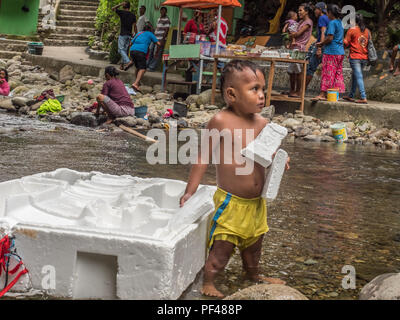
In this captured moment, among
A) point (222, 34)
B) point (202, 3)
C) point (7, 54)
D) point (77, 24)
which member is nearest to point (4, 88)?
point (202, 3)

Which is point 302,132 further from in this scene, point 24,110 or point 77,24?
point 77,24

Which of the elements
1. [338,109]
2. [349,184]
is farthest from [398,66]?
[349,184]

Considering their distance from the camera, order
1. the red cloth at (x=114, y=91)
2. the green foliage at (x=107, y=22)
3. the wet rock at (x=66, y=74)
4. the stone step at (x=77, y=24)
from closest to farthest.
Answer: the red cloth at (x=114, y=91) < the wet rock at (x=66, y=74) < the green foliage at (x=107, y=22) < the stone step at (x=77, y=24)

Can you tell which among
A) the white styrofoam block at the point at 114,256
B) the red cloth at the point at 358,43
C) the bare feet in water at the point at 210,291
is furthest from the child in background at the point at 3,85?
the bare feet in water at the point at 210,291

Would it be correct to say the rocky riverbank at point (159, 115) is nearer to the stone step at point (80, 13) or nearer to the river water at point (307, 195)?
the river water at point (307, 195)

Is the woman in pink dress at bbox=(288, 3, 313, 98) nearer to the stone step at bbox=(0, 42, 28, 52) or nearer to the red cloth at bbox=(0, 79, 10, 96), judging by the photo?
the red cloth at bbox=(0, 79, 10, 96)

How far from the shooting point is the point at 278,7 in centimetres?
1827

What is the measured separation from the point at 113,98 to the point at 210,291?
8.24 m

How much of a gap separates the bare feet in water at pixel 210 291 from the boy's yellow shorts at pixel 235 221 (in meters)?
0.25

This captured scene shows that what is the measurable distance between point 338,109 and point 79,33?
1421cm

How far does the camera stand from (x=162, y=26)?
16.1m

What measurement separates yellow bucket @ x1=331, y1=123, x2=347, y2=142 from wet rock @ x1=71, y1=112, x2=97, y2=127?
177 inches

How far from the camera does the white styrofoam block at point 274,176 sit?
10.7 feet

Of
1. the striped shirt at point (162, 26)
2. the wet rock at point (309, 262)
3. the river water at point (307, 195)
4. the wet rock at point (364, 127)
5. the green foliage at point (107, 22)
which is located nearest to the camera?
the river water at point (307, 195)
